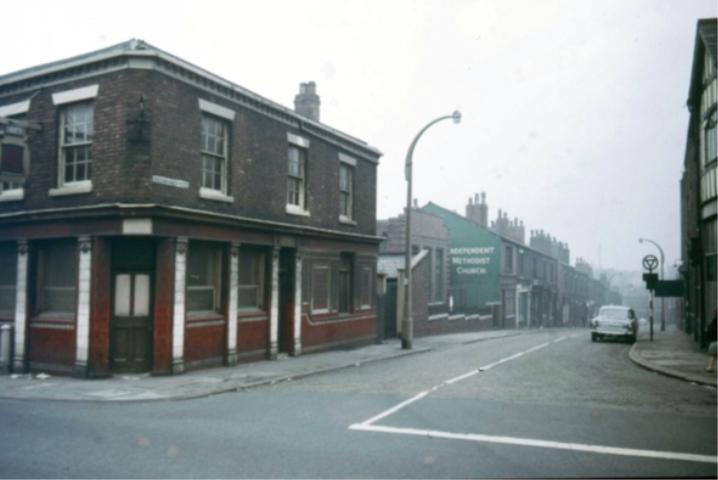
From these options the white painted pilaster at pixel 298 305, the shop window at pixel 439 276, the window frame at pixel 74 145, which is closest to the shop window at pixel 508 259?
the shop window at pixel 439 276

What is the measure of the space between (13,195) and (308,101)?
11.0 meters

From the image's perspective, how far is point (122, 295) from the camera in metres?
15.2

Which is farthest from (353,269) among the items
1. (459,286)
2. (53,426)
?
(459,286)

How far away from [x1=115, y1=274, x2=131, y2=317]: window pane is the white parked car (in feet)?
69.4

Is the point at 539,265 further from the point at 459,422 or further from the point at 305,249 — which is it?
the point at 459,422

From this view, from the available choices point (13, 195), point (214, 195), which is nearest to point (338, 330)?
point (214, 195)

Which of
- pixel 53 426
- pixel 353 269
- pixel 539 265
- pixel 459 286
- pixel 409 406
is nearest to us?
pixel 53 426

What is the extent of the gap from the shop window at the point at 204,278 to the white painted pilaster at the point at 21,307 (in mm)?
3970

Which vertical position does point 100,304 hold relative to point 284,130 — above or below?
below

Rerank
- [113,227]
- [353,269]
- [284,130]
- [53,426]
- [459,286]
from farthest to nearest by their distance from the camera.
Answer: [459,286], [353,269], [284,130], [113,227], [53,426]

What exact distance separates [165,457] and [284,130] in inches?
531

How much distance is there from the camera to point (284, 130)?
19.8 metres

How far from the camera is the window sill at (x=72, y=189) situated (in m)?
15.2

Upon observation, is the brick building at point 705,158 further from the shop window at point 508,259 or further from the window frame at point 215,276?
the shop window at point 508,259
